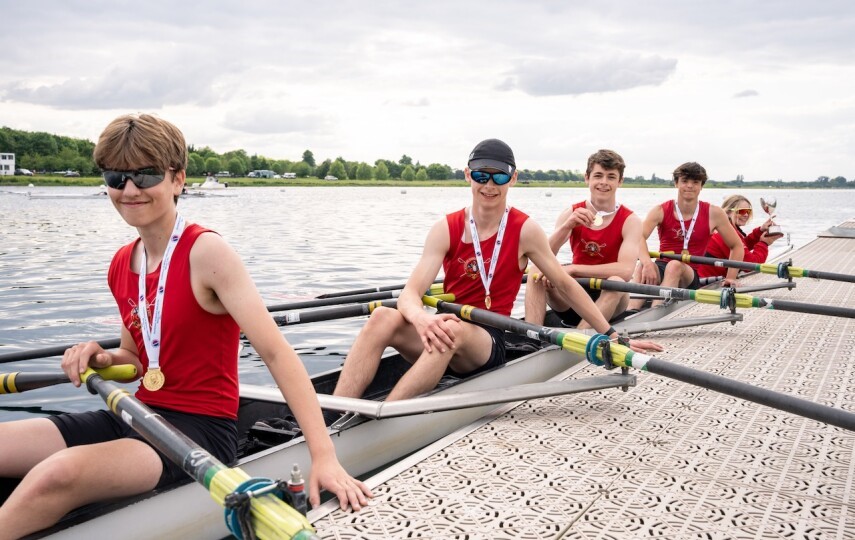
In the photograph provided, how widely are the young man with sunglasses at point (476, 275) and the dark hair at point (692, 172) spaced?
4.80 m

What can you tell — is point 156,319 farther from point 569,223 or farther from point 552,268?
point 569,223

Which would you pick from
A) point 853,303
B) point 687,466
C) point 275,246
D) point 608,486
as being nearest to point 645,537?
point 608,486

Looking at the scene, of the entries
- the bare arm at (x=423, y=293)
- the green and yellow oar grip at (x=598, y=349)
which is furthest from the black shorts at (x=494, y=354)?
the green and yellow oar grip at (x=598, y=349)

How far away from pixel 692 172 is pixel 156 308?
8.16 meters

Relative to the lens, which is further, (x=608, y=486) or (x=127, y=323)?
(x=608, y=486)

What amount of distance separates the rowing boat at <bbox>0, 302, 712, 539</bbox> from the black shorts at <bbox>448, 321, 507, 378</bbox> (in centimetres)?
7

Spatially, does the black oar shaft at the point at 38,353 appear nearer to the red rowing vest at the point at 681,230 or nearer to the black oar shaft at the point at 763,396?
the black oar shaft at the point at 763,396

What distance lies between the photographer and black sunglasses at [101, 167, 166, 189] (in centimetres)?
295

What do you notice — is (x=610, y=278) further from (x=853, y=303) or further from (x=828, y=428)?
(x=853, y=303)

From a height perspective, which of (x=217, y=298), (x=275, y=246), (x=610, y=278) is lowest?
(x=275, y=246)

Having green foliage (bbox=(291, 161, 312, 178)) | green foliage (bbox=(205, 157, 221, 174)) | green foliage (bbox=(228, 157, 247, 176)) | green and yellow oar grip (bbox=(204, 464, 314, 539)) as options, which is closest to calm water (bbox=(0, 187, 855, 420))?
green and yellow oar grip (bbox=(204, 464, 314, 539))

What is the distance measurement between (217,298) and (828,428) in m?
3.90

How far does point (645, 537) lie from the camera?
3.09 m

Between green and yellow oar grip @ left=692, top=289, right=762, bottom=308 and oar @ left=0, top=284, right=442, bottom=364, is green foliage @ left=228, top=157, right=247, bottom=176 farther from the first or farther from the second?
green and yellow oar grip @ left=692, top=289, right=762, bottom=308
